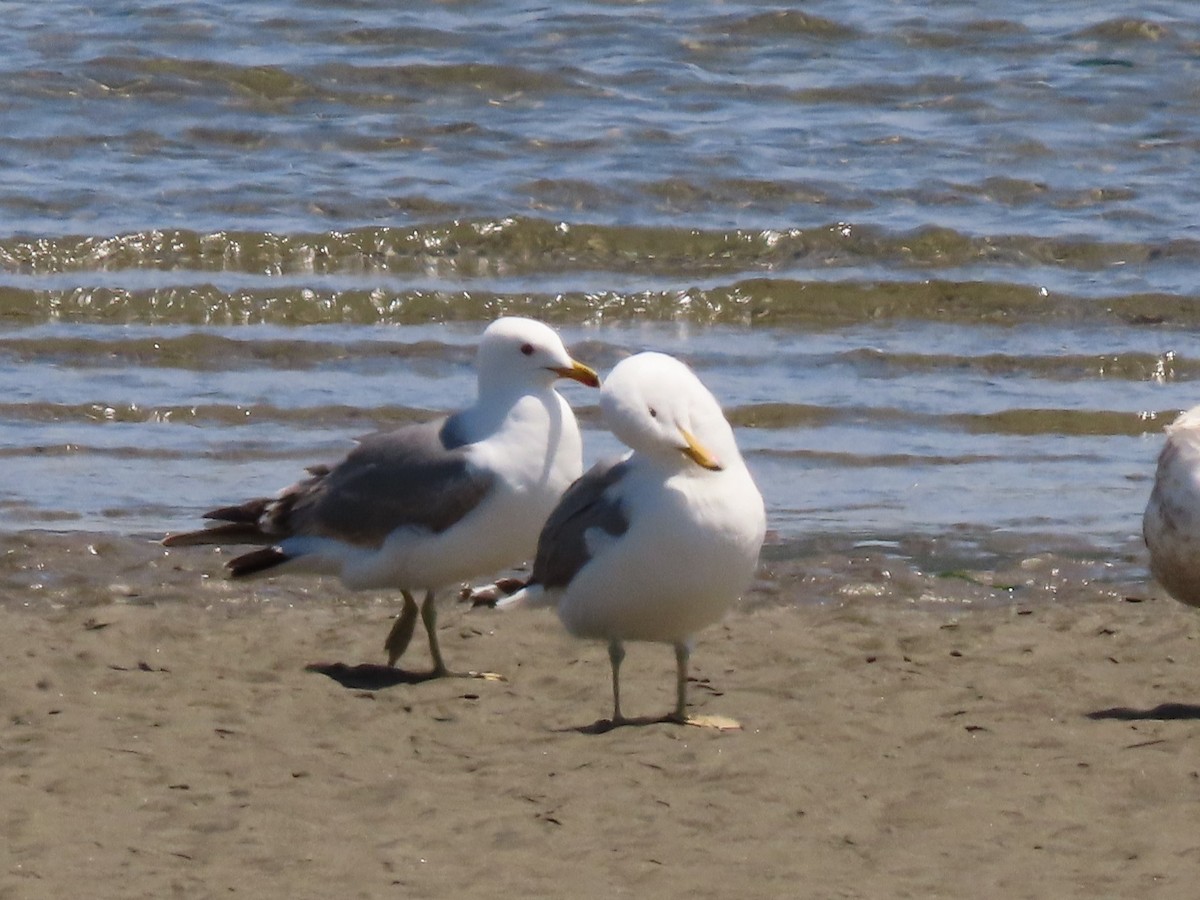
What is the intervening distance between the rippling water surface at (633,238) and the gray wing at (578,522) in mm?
2124

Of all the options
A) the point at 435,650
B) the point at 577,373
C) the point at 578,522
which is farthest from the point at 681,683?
the point at 577,373

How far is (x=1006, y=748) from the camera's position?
555 centimetres

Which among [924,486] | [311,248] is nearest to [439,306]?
[311,248]

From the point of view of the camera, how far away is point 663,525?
575 centimetres

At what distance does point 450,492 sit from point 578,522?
2.16ft

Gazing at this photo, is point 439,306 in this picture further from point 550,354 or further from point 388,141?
point 550,354

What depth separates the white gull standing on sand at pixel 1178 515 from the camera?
20.2 ft

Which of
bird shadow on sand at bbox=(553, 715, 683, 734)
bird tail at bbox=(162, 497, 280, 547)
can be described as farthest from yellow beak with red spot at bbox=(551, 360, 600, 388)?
bird shadow on sand at bbox=(553, 715, 683, 734)

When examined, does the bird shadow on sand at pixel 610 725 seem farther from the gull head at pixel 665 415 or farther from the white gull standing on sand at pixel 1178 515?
the white gull standing on sand at pixel 1178 515

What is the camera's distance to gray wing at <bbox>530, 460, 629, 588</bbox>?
19.5 ft

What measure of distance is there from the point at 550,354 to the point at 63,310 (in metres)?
6.75

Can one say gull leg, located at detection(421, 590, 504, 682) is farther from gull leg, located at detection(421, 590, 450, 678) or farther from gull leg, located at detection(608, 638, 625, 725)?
gull leg, located at detection(608, 638, 625, 725)

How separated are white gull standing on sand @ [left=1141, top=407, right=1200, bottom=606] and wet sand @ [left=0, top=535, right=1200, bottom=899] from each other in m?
0.31

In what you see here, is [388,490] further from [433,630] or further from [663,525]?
[663,525]
